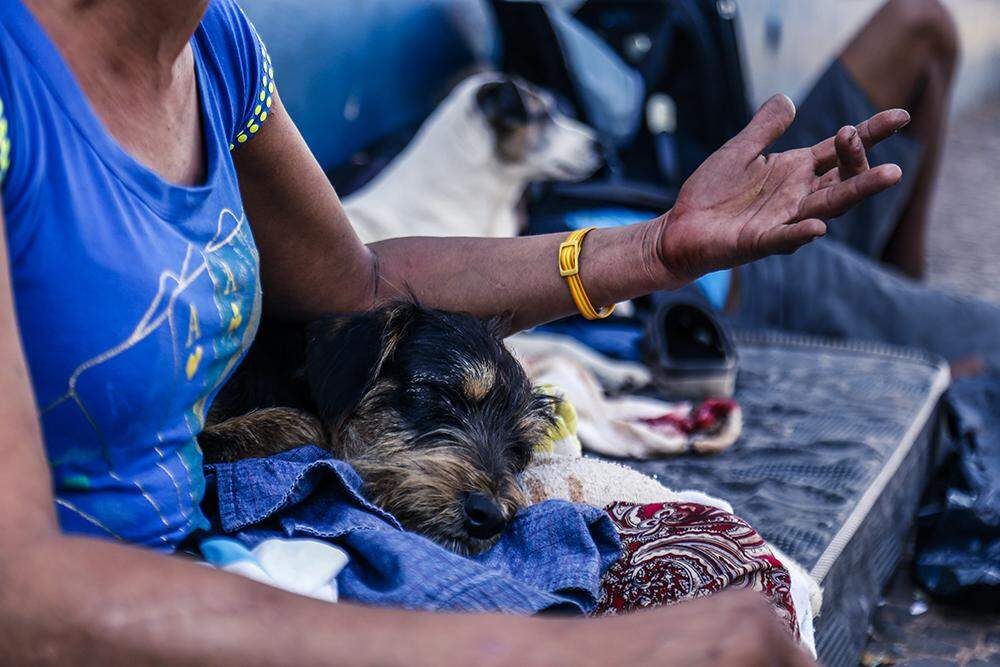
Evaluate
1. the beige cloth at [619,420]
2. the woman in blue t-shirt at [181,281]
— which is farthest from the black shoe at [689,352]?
the woman in blue t-shirt at [181,281]

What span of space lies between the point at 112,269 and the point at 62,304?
0.09m

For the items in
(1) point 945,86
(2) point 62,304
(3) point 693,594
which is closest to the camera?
(2) point 62,304

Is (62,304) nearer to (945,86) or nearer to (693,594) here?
(693,594)

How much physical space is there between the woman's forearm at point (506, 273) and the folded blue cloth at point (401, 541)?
57 cm

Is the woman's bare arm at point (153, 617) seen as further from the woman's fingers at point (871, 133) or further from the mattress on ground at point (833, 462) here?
the mattress on ground at point (833, 462)

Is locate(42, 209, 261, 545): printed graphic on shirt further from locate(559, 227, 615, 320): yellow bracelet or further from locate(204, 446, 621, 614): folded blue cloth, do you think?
locate(559, 227, 615, 320): yellow bracelet

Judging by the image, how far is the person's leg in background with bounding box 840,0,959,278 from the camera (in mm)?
6176

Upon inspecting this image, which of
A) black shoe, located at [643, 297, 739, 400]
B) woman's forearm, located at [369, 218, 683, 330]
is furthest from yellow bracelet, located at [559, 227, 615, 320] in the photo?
black shoe, located at [643, 297, 739, 400]

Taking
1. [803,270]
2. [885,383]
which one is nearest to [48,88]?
[885,383]

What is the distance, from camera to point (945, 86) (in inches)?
251

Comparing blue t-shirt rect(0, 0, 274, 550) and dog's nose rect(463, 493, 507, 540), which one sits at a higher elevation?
blue t-shirt rect(0, 0, 274, 550)

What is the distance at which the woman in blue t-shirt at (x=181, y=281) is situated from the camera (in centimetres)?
108

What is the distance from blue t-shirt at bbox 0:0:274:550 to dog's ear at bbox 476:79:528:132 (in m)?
4.58

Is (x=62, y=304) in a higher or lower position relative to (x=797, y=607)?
higher
